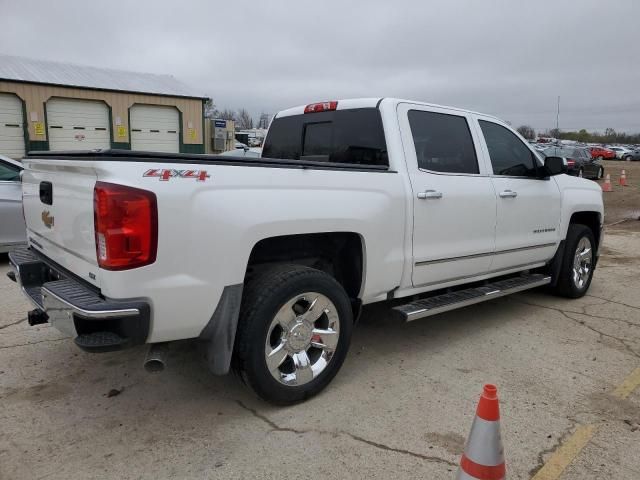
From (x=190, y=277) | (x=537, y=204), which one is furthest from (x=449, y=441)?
(x=537, y=204)

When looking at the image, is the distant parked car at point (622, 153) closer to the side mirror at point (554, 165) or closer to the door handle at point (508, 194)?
the side mirror at point (554, 165)

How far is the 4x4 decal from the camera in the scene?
263 cm

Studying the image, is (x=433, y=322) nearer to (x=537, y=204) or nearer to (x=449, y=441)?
(x=537, y=204)

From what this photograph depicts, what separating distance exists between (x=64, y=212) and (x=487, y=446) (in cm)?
253

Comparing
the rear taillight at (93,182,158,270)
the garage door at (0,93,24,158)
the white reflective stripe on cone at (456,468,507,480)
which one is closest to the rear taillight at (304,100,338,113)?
the rear taillight at (93,182,158,270)

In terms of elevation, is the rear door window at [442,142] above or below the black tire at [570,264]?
above

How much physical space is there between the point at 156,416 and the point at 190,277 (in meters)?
1.03

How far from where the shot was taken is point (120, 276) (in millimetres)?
2615

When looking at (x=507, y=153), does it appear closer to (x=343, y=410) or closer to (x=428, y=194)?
(x=428, y=194)

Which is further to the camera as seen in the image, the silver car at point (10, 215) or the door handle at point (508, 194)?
the silver car at point (10, 215)

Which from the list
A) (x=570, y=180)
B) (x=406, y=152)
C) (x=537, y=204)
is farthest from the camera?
(x=570, y=180)

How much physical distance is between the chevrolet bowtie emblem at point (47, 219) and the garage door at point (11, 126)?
20.4 metres

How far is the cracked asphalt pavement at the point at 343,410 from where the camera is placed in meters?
2.76

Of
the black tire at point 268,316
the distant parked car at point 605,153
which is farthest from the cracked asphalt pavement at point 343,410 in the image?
the distant parked car at point 605,153
